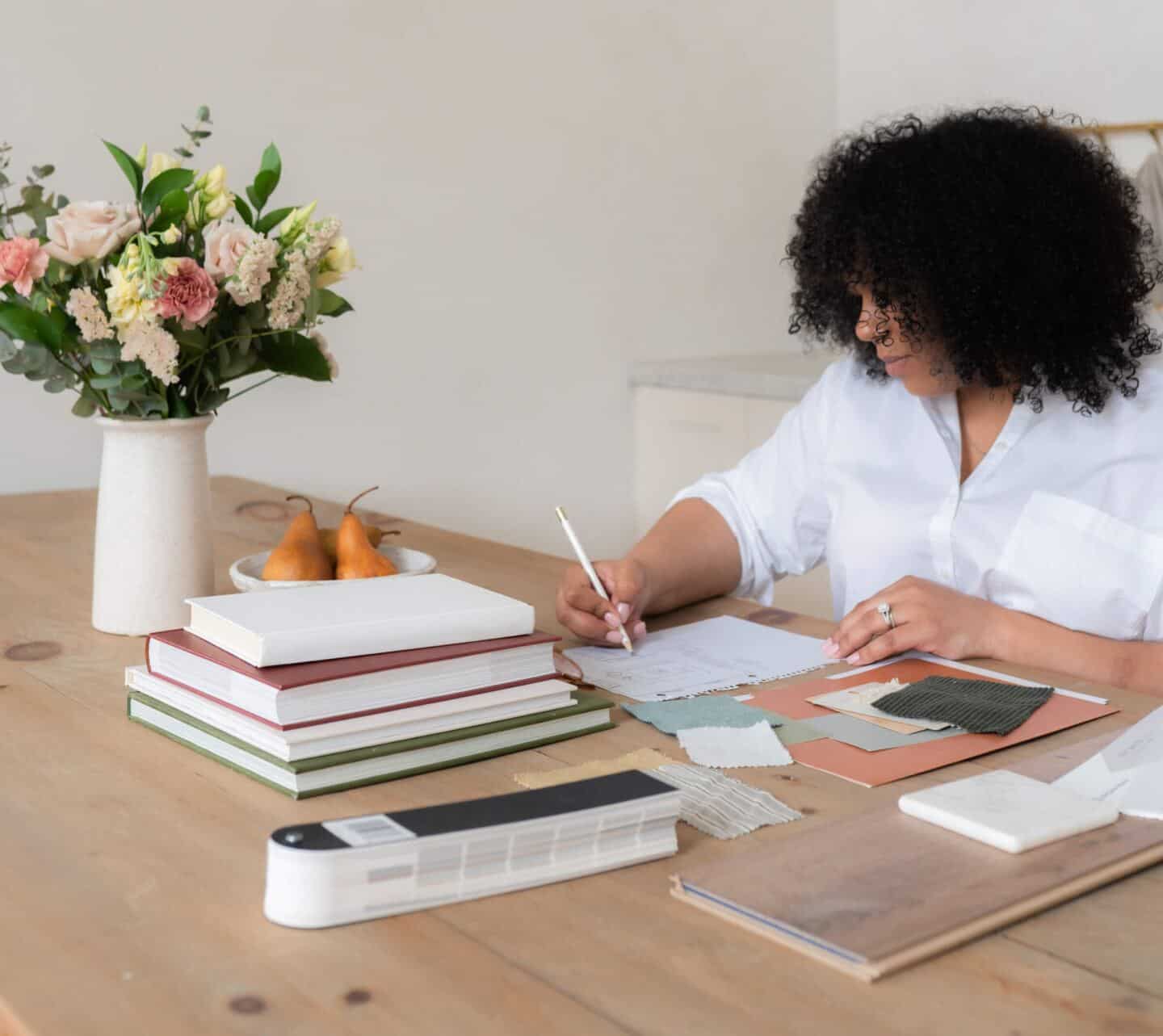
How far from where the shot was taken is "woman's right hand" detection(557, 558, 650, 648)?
53.0 inches

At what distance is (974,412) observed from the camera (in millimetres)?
1632

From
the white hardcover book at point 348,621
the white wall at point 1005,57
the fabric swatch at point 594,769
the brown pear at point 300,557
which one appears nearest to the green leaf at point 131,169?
the brown pear at point 300,557

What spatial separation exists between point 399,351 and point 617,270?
1.95ft

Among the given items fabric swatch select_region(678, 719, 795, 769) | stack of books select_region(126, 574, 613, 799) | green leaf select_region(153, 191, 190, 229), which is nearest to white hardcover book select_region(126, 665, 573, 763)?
stack of books select_region(126, 574, 613, 799)

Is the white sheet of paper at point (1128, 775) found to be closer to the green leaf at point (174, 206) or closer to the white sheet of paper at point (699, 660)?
the white sheet of paper at point (699, 660)

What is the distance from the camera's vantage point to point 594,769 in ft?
3.26

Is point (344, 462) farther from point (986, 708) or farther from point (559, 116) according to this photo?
point (986, 708)

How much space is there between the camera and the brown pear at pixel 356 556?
1.37 metres

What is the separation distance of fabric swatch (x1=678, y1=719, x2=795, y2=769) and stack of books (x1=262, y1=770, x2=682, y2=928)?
0.17 metres

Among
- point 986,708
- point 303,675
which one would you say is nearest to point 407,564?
point 303,675

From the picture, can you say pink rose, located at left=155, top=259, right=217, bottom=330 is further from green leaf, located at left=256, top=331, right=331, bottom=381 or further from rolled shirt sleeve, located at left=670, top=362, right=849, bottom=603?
rolled shirt sleeve, located at left=670, top=362, right=849, bottom=603

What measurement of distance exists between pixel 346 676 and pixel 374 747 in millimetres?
60

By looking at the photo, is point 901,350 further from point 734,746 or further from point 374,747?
point 374,747

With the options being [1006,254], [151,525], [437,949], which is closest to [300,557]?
[151,525]
